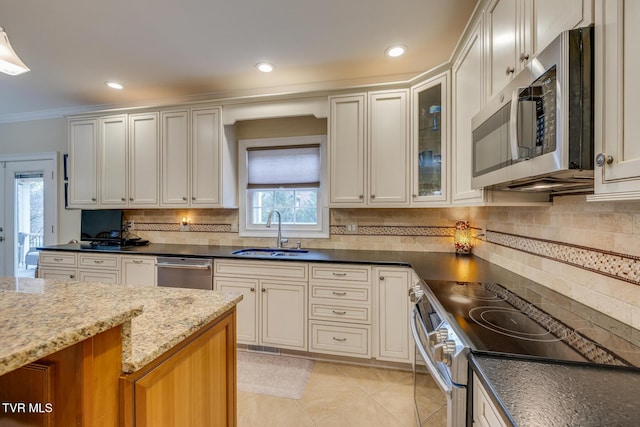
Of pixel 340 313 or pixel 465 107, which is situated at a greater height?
pixel 465 107

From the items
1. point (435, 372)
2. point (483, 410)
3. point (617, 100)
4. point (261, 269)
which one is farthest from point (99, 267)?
point (617, 100)

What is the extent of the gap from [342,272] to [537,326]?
142cm

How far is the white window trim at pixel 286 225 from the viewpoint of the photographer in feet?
9.63

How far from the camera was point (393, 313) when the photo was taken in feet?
7.31

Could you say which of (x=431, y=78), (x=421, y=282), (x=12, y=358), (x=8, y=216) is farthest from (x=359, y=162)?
(x=8, y=216)

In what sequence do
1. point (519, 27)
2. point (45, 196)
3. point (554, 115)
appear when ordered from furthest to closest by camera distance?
point (45, 196) → point (519, 27) → point (554, 115)

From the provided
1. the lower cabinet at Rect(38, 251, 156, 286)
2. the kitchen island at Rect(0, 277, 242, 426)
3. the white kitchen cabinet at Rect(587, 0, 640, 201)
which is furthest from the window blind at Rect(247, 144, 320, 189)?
the white kitchen cabinet at Rect(587, 0, 640, 201)

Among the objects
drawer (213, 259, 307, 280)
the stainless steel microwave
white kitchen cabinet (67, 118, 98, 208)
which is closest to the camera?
the stainless steel microwave

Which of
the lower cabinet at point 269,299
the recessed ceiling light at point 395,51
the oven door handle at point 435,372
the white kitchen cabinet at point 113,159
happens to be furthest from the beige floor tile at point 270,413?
the recessed ceiling light at point 395,51

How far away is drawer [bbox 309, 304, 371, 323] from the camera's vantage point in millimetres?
2279

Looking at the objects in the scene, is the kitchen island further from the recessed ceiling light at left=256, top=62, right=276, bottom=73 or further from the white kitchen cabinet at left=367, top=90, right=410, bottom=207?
the recessed ceiling light at left=256, top=62, right=276, bottom=73

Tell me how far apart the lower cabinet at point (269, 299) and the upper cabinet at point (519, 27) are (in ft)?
6.07

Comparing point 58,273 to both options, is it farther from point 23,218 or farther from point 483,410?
point 483,410

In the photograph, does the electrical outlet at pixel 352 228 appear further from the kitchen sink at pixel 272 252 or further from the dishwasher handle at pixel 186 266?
the dishwasher handle at pixel 186 266
